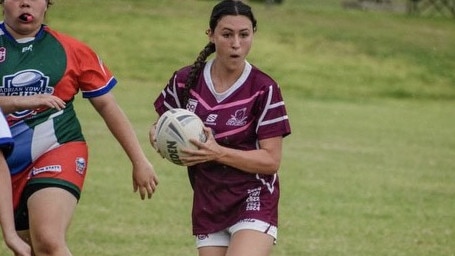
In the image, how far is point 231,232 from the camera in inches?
256

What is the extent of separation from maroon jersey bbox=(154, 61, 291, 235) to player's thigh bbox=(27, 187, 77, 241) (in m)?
0.68

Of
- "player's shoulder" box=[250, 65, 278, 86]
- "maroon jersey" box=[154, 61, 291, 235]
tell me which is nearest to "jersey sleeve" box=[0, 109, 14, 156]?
"maroon jersey" box=[154, 61, 291, 235]

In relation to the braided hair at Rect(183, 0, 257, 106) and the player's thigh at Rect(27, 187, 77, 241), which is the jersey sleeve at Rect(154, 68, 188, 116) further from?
the player's thigh at Rect(27, 187, 77, 241)

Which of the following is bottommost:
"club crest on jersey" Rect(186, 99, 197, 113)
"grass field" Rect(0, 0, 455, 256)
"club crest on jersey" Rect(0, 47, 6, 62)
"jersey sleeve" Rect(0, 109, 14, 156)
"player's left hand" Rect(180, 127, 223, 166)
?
"grass field" Rect(0, 0, 455, 256)

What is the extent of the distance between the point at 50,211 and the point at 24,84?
0.70 meters

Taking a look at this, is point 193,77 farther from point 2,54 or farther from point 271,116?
point 2,54

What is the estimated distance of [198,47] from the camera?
3291 cm

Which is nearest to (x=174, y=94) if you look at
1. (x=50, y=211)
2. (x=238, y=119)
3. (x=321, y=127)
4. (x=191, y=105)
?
(x=191, y=105)

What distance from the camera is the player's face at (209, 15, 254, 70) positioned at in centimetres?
645

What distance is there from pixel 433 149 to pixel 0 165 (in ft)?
45.3

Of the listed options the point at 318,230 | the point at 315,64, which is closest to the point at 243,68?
the point at 318,230

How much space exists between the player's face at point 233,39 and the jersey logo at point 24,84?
3.09ft

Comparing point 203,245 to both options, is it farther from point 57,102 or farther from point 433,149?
point 433,149

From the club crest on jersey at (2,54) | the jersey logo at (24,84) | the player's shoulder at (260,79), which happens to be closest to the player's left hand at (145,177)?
the jersey logo at (24,84)
